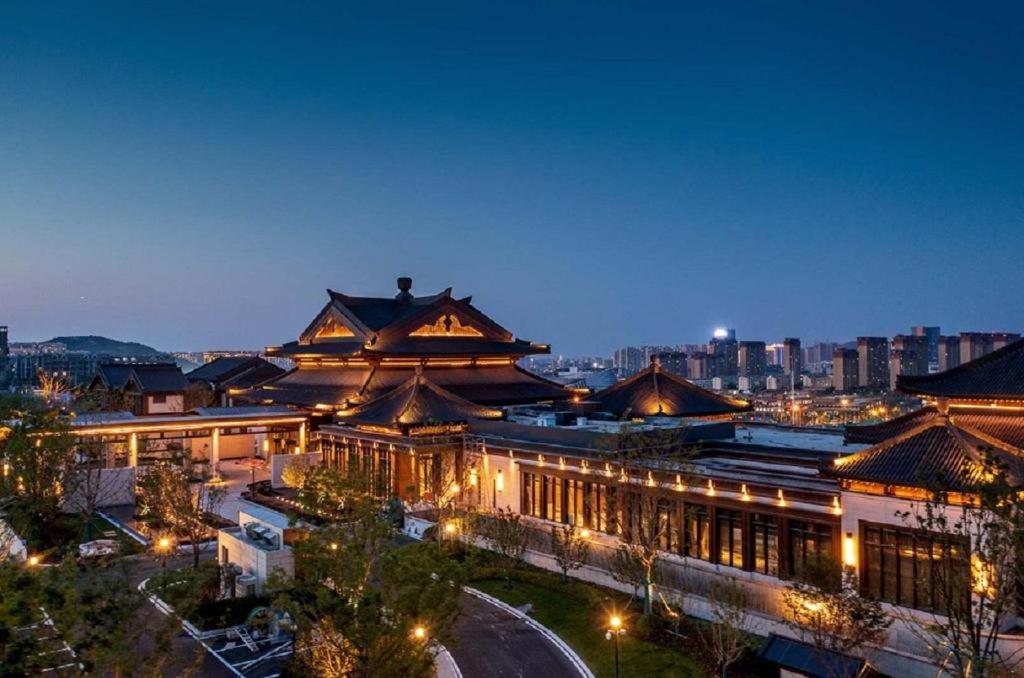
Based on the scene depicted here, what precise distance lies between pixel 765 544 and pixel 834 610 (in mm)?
4616

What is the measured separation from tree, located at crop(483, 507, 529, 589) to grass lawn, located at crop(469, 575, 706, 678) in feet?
3.70

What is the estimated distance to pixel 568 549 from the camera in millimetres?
27234

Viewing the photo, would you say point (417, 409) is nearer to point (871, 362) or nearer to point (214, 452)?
point (214, 452)

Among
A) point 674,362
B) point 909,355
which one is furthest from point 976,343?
point 674,362

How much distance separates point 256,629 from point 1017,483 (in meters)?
20.5

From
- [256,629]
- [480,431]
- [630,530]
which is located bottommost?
[256,629]

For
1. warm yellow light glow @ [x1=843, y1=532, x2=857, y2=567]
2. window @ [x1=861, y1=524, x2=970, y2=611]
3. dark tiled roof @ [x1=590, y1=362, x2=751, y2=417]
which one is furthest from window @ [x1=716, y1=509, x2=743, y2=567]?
dark tiled roof @ [x1=590, y1=362, x2=751, y2=417]

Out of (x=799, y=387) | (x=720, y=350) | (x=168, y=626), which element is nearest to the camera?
(x=168, y=626)

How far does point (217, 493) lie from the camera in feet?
105

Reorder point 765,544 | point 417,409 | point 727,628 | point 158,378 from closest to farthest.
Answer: point 727,628 < point 765,544 < point 417,409 < point 158,378

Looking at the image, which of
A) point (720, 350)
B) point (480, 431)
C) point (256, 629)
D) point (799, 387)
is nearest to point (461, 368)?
point (480, 431)

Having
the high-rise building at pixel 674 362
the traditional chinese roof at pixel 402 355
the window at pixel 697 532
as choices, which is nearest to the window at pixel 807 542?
the window at pixel 697 532

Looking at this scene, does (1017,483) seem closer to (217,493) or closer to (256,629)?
(256,629)

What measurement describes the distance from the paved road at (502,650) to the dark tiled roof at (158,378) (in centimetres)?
4136
